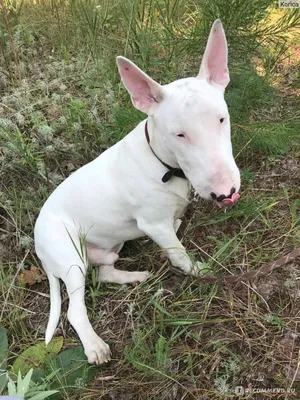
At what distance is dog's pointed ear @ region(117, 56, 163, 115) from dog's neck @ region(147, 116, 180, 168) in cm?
9

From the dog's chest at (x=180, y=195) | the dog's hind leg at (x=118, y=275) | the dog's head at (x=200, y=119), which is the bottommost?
the dog's hind leg at (x=118, y=275)

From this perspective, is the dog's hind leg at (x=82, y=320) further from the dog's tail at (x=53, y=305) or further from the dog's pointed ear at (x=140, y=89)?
the dog's pointed ear at (x=140, y=89)

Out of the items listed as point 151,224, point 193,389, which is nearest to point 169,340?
point 193,389

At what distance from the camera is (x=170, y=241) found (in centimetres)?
243

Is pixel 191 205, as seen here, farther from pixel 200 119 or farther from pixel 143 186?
pixel 200 119

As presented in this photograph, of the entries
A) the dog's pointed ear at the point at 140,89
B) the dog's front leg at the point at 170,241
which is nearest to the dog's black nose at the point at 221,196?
the dog's pointed ear at the point at 140,89

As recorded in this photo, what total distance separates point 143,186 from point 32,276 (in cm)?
95

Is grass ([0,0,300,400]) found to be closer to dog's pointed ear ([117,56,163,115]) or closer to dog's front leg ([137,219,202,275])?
dog's front leg ([137,219,202,275])

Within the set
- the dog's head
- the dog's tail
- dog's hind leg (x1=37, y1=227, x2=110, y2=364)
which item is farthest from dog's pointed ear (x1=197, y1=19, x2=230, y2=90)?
the dog's tail

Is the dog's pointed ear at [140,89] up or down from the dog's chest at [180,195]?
up

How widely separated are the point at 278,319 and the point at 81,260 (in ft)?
Answer: 3.35

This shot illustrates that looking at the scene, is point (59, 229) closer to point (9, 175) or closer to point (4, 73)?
point (9, 175)

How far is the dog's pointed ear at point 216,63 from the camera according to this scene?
79.6 inches

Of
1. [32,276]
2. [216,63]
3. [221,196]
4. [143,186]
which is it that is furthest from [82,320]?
[216,63]
